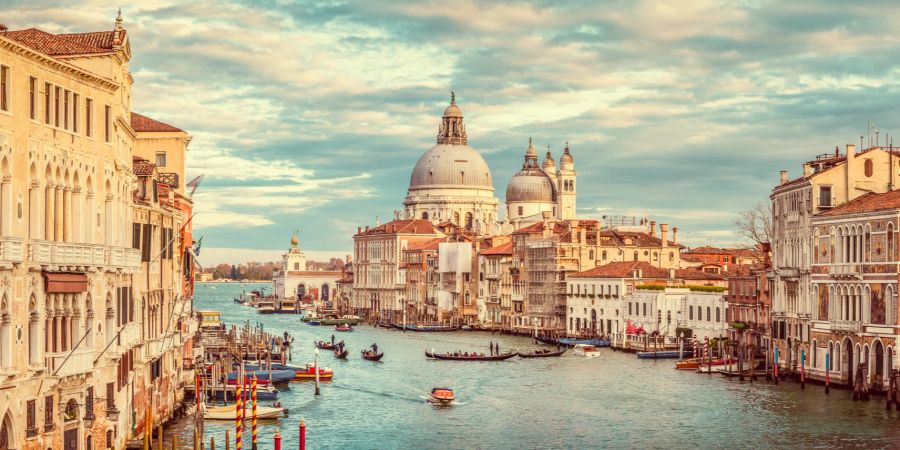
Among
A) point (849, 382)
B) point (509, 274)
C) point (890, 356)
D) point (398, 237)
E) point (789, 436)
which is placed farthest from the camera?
point (398, 237)

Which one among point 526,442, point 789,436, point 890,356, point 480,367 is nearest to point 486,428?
point 526,442

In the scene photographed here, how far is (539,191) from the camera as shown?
112438 mm

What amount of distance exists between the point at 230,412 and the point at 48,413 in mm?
13100

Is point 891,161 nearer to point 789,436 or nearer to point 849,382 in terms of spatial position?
point 849,382

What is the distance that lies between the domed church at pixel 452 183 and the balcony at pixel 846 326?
80191 mm

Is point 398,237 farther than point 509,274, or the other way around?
point 398,237

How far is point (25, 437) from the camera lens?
1719 centimetres

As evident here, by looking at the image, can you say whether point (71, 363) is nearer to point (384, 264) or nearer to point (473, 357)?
point (473, 357)

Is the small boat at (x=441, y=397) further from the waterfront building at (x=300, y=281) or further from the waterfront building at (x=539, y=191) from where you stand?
the waterfront building at (x=300, y=281)

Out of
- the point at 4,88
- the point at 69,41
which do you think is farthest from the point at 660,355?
the point at 4,88

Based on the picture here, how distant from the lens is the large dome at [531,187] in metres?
112

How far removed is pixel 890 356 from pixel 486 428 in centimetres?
1009

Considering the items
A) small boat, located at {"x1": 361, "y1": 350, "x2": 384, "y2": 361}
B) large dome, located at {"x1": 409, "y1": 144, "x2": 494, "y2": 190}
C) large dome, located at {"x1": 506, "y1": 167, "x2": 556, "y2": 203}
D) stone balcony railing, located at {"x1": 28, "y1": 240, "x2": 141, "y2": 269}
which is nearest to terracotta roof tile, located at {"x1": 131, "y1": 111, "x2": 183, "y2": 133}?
stone balcony railing, located at {"x1": 28, "y1": 240, "x2": 141, "y2": 269}

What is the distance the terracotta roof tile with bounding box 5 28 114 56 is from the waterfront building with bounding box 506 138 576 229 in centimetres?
8723
